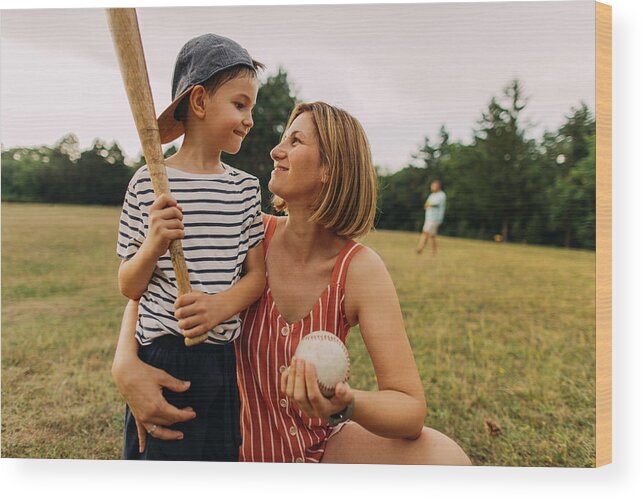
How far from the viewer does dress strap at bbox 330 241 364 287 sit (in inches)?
110

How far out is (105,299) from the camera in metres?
3.95

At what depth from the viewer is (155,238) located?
8.91 feet

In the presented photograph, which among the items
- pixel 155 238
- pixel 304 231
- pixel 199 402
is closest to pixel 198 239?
pixel 155 238

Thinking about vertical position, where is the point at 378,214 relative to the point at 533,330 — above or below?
above

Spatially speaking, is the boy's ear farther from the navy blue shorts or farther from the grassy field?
the navy blue shorts

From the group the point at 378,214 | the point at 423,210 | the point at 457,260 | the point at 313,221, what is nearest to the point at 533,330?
the point at 457,260

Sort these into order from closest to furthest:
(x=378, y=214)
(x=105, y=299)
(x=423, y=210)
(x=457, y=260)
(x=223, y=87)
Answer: (x=223, y=87) < (x=378, y=214) < (x=423, y=210) < (x=457, y=260) < (x=105, y=299)

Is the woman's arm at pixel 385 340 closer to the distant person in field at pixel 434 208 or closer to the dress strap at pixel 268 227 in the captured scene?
the dress strap at pixel 268 227

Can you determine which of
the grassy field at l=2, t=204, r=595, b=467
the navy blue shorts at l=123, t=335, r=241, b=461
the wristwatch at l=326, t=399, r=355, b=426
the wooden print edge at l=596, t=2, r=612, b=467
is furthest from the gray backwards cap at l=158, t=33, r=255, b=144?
the wooden print edge at l=596, t=2, r=612, b=467

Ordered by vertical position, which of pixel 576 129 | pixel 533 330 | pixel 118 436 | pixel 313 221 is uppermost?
pixel 576 129

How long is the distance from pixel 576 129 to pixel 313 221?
1257mm

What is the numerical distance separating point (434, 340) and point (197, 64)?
6.38 feet

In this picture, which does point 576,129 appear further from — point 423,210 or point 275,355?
point 275,355

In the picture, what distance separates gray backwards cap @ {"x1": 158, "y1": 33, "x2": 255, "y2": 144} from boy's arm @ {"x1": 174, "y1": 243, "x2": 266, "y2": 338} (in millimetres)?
603
